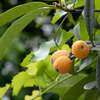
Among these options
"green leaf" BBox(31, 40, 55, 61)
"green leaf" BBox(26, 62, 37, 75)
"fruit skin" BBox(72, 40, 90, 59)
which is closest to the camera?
"fruit skin" BBox(72, 40, 90, 59)

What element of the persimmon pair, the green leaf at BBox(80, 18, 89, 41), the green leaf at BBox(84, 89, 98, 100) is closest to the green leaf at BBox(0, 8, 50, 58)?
the persimmon pair

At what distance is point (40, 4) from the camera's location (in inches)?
24.1

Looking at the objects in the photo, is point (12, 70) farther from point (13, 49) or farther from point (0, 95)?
point (0, 95)

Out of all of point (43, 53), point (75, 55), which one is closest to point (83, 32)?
point (43, 53)

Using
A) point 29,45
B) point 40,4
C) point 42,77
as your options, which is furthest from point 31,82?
point 29,45

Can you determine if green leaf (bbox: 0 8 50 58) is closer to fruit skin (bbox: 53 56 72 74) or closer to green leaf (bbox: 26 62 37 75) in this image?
fruit skin (bbox: 53 56 72 74)

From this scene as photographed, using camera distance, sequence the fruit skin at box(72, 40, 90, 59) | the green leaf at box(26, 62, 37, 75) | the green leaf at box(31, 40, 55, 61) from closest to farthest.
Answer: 1. the fruit skin at box(72, 40, 90, 59)
2. the green leaf at box(31, 40, 55, 61)
3. the green leaf at box(26, 62, 37, 75)

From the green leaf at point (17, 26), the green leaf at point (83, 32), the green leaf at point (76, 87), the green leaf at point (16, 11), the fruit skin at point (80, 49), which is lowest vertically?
the green leaf at point (76, 87)

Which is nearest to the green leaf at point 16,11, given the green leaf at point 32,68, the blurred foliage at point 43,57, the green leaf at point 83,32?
the blurred foliage at point 43,57

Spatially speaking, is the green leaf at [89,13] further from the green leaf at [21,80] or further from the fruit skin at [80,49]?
the green leaf at [21,80]

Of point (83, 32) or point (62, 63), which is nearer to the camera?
point (62, 63)

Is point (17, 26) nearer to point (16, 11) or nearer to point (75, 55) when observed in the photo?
point (16, 11)

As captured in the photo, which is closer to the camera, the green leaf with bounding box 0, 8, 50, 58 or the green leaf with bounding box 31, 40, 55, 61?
the green leaf with bounding box 0, 8, 50, 58

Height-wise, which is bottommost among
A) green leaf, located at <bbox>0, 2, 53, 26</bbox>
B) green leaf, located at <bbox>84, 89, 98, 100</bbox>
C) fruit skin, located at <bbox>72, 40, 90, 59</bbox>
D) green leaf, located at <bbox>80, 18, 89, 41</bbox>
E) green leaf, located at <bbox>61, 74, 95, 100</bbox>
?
green leaf, located at <bbox>84, 89, 98, 100</bbox>
